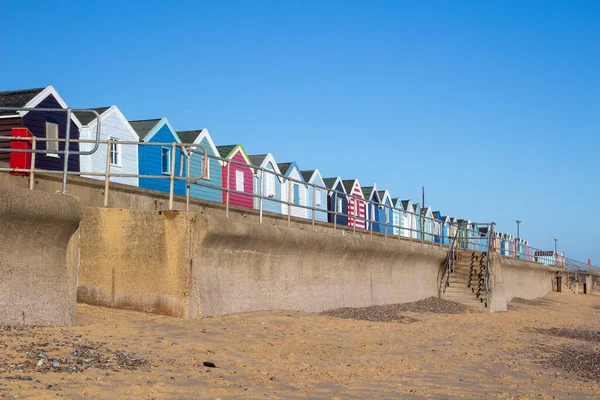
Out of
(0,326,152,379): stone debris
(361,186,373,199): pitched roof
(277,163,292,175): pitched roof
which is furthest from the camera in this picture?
(361,186,373,199): pitched roof

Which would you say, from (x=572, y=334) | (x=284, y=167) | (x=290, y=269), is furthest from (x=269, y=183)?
(x=572, y=334)

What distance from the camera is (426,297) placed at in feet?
81.2

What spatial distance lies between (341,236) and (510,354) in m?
6.59

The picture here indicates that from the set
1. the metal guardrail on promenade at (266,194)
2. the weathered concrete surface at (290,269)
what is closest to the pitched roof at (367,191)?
the metal guardrail on promenade at (266,194)

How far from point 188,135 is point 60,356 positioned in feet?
87.0

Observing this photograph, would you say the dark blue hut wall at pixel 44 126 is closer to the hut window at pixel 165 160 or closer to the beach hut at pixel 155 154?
the beach hut at pixel 155 154

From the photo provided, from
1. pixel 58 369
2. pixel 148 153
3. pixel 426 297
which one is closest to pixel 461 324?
pixel 426 297

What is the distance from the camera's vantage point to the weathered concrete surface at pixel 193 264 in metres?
12.0

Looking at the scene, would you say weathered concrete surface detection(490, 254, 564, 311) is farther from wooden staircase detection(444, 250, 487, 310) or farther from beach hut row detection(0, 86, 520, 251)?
beach hut row detection(0, 86, 520, 251)

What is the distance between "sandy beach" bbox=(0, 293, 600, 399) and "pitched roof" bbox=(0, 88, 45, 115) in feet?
49.0

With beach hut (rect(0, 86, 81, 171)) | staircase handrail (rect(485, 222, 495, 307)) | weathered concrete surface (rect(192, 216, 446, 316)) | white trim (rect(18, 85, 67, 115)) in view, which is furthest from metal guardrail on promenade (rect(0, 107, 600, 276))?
white trim (rect(18, 85, 67, 115))

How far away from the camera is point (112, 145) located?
28.2 m

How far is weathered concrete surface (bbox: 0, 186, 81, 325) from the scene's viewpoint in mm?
8961

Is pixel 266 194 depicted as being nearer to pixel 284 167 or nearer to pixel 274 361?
pixel 284 167
